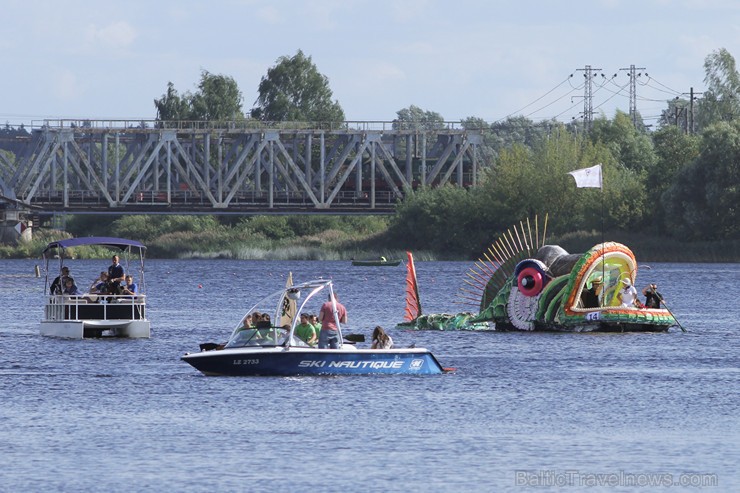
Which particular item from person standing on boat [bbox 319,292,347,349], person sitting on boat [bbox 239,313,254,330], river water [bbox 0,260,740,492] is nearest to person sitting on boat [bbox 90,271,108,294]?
river water [bbox 0,260,740,492]

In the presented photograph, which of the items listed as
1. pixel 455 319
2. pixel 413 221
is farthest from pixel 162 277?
pixel 455 319

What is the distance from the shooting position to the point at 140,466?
104 ft

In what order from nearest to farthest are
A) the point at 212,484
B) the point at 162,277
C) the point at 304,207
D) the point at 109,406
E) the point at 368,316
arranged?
the point at 212,484, the point at 109,406, the point at 368,316, the point at 162,277, the point at 304,207

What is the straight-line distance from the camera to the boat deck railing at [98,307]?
2260 inches

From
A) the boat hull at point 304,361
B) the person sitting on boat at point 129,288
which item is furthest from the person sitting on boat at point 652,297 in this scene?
the boat hull at point 304,361

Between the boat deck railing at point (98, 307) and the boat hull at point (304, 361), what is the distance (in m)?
13.7

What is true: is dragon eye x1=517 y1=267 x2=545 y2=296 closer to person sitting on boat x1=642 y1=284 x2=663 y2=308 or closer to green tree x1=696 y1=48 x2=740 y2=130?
person sitting on boat x1=642 y1=284 x2=663 y2=308

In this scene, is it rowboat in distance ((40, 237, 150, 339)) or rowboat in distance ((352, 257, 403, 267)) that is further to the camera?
rowboat in distance ((352, 257, 403, 267))

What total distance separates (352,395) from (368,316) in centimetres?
3513

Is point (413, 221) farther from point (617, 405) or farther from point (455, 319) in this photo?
point (617, 405)

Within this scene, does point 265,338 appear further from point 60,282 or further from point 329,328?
point 60,282

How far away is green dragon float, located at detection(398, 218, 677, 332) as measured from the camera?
6159 cm

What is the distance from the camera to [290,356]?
43156 mm

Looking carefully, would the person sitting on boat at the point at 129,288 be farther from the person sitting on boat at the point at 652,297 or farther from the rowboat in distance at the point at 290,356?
the person sitting on boat at the point at 652,297
